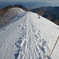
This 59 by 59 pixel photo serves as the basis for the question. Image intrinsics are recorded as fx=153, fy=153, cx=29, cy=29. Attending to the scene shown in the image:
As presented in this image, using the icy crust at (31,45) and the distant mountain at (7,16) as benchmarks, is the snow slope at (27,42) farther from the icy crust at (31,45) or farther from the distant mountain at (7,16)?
the distant mountain at (7,16)

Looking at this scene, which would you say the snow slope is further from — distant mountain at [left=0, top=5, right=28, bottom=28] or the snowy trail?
distant mountain at [left=0, top=5, right=28, bottom=28]

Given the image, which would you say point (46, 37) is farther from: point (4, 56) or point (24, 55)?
point (4, 56)

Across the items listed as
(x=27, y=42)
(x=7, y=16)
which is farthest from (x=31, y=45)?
(x=7, y=16)

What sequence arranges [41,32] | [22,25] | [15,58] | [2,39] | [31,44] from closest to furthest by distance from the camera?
[15,58]
[31,44]
[2,39]
[41,32]
[22,25]

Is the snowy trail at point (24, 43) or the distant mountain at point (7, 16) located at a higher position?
the snowy trail at point (24, 43)

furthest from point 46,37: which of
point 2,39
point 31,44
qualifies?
point 2,39

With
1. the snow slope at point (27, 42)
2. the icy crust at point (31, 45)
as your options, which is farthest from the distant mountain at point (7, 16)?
the icy crust at point (31, 45)

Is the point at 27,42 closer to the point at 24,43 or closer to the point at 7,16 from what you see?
the point at 24,43
